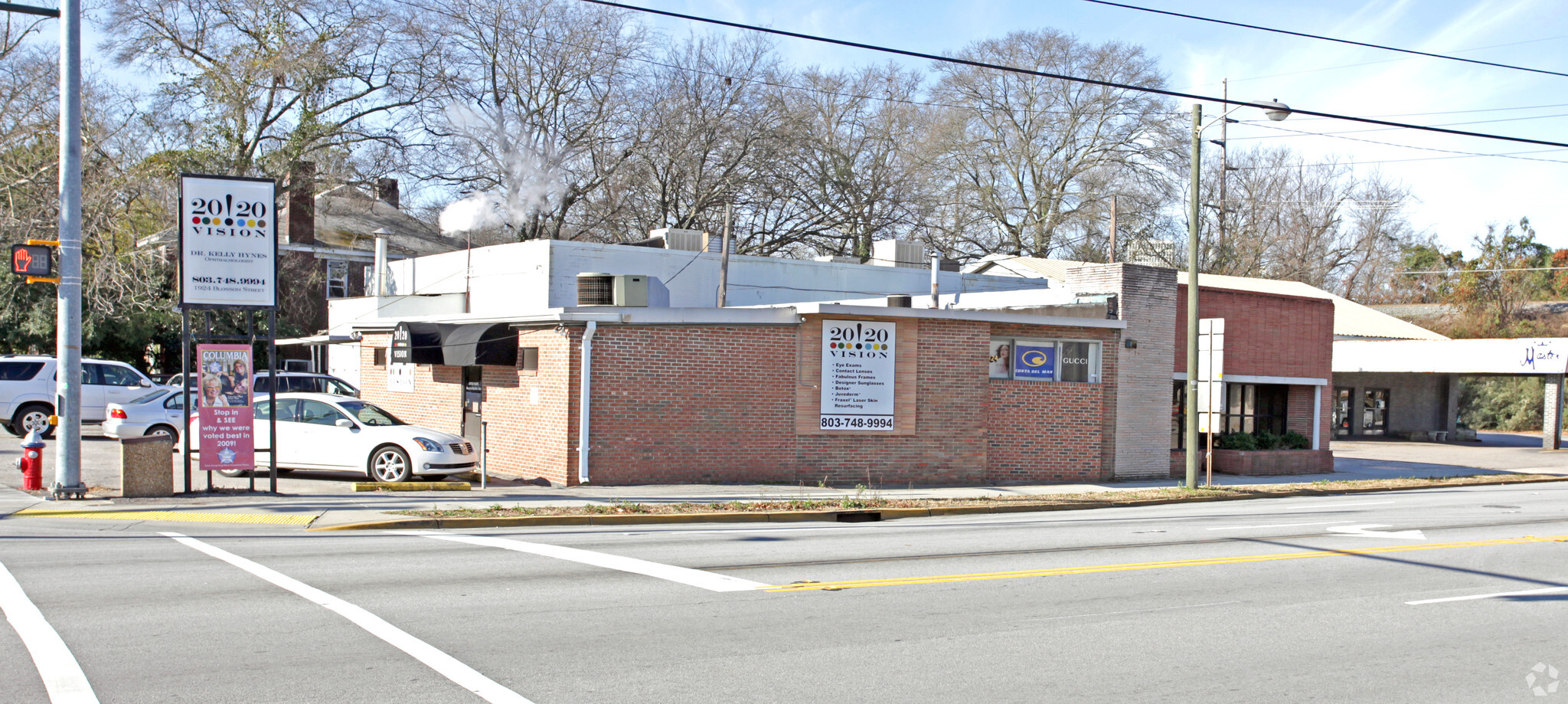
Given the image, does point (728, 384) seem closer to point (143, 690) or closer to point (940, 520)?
point (940, 520)

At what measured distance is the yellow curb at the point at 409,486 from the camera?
53.4 ft

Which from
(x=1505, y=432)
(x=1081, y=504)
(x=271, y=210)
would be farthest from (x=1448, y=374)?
(x=271, y=210)

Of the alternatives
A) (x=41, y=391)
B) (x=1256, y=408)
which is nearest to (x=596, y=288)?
(x=41, y=391)

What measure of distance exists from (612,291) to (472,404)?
135 inches

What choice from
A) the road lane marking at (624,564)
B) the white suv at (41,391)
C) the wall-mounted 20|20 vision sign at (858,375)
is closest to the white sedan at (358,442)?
the road lane marking at (624,564)

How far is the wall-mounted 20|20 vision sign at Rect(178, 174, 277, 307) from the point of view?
14859mm

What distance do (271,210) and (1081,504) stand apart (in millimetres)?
13156

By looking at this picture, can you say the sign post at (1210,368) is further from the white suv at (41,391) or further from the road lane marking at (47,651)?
the white suv at (41,391)

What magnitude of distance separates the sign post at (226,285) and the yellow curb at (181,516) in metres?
1.54

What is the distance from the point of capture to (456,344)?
19.3 meters

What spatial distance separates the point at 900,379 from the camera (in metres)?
19.4

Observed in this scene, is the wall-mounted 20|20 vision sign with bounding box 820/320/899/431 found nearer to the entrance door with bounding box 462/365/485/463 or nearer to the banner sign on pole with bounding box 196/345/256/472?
the entrance door with bounding box 462/365/485/463

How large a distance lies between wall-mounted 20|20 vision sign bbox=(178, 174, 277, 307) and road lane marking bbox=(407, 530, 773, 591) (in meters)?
5.22

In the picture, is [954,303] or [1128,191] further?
[1128,191]
